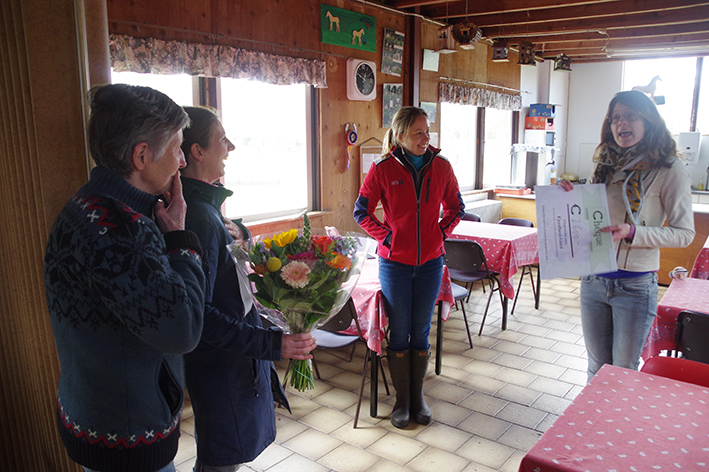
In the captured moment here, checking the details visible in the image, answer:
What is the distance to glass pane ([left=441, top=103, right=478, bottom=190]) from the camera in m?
6.79

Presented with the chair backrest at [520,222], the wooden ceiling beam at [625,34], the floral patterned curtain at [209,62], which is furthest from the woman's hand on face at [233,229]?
the wooden ceiling beam at [625,34]

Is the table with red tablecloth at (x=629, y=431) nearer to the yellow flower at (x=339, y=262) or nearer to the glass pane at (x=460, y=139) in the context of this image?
Answer: the yellow flower at (x=339, y=262)

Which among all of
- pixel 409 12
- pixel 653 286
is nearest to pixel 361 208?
pixel 653 286

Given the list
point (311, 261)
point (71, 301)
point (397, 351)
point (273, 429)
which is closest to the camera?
point (71, 301)

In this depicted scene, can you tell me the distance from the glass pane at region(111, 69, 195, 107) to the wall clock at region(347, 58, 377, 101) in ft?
5.44

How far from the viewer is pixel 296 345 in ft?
4.84

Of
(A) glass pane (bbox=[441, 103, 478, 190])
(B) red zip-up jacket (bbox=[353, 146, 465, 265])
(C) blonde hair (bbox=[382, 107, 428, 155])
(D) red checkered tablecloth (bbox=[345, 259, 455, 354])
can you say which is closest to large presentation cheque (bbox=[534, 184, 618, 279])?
(B) red zip-up jacket (bbox=[353, 146, 465, 265])

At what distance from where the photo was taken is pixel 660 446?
1.15 metres

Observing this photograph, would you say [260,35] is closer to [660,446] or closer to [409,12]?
[409,12]

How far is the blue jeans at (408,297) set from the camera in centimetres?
274

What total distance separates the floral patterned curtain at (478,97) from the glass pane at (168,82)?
11.1 feet

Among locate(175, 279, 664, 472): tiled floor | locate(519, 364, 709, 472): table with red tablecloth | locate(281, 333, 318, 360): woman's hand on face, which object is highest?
locate(281, 333, 318, 360): woman's hand on face

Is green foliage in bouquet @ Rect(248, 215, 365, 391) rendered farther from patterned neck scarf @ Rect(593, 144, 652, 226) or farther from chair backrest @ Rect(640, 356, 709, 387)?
patterned neck scarf @ Rect(593, 144, 652, 226)

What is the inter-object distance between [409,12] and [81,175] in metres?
4.80
